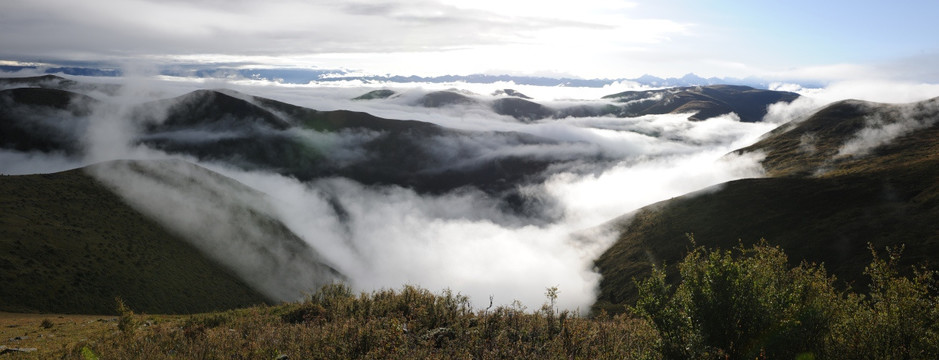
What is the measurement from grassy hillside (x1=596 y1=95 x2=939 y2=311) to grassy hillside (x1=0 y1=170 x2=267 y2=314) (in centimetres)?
7838

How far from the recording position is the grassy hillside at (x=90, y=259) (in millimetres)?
68188

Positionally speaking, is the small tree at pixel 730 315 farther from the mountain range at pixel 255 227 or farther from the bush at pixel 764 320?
the mountain range at pixel 255 227

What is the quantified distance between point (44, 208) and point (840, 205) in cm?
15645

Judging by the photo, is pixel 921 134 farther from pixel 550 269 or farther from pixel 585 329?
pixel 585 329

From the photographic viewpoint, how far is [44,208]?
90.1m

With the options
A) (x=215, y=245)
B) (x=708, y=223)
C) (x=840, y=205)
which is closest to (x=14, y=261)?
(x=215, y=245)

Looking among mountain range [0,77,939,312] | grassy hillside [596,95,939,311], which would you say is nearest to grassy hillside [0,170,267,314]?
mountain range [0,77,939,312]

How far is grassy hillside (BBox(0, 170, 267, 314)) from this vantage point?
6819 cm

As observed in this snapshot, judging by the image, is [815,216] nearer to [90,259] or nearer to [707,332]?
[707,332]

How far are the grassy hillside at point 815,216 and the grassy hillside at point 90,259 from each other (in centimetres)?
7838

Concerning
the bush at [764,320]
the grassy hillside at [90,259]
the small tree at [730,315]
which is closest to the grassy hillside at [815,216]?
the bush at [764,320]

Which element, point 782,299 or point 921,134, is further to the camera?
point 921,134

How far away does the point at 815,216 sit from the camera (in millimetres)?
101688

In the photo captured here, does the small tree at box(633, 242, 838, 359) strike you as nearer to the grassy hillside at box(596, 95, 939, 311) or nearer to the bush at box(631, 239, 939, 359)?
the bush at box(631, 239, 939, 359)
